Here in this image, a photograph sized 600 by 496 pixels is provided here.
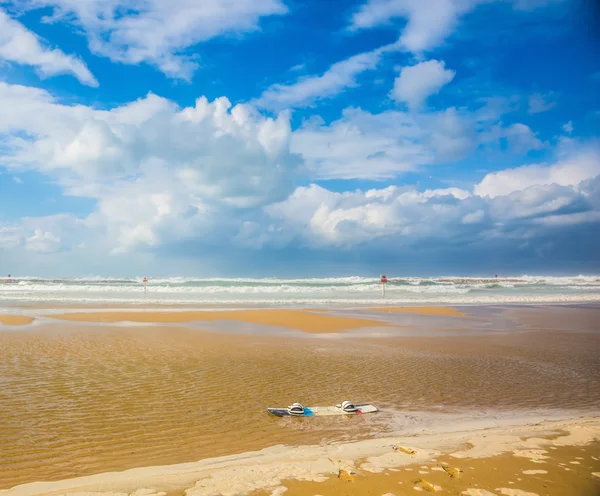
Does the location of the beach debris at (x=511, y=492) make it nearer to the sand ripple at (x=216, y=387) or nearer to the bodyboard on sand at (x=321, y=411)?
the sand ripple at (x=216, y=387)

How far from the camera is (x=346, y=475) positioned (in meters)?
5.04

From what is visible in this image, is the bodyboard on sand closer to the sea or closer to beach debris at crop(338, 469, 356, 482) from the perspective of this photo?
beach debris at crop(338, 469, 356, 482)

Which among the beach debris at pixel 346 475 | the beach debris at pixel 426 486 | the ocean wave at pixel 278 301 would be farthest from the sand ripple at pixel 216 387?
the ocean wave at pixel 278 301

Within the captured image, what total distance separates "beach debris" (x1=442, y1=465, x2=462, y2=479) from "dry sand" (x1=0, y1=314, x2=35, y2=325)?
22.2 metres

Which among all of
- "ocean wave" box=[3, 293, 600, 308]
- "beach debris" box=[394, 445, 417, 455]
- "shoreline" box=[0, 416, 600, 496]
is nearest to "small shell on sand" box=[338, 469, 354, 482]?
"shoreline" box=[0, 416, 600, 496]

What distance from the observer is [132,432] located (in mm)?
6805

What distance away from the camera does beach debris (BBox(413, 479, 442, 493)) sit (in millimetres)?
4739

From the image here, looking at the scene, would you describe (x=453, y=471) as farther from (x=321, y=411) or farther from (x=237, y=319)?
(x=237, y=319)

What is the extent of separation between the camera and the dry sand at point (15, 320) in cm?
2109

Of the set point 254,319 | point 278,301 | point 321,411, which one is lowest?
point 321,411

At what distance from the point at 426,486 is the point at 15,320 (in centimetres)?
2411

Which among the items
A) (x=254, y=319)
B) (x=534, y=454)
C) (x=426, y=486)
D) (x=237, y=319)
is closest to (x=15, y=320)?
(x=237, y=319)

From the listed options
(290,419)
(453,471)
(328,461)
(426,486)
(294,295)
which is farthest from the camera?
(294,295)

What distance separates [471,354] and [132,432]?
38.3ft
